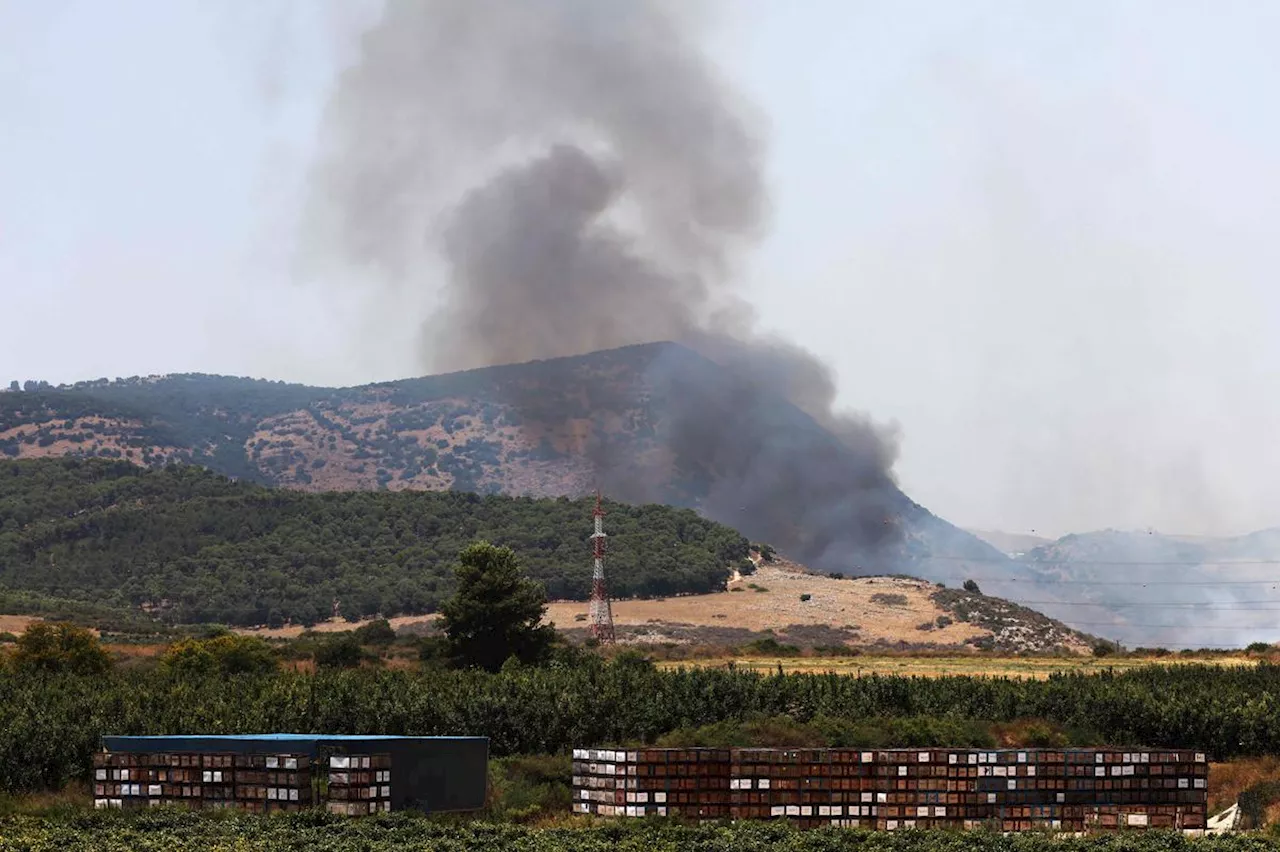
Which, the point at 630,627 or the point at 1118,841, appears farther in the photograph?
the point at 630,627

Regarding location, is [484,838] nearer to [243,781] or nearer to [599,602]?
[243,781]

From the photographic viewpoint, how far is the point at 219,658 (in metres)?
79.7

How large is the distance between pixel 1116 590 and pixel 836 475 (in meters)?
30.0

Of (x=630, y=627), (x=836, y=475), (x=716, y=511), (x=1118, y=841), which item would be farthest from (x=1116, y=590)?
(x=1118, y=841)

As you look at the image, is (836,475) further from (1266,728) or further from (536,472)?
(1266,728)

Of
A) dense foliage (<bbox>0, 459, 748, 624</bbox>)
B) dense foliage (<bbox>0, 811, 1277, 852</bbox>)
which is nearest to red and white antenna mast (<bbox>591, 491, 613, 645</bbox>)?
dense foliage (<bbox>0, 459, 748, 624</bbox>)

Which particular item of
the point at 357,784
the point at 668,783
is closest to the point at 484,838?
the point at 357,784

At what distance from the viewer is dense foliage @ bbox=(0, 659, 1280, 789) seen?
5969cm

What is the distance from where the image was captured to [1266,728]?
60594 mm

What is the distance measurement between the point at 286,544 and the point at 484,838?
11296cm

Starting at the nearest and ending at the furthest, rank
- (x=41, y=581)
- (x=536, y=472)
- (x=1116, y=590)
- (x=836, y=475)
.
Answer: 1. (x=41, y=581)
2. (x=1116, y=590)
3. (x=836, y=475)
4. (x=536, y=472)

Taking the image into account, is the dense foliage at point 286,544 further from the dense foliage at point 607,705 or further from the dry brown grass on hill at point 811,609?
the dense foliage at point 607,705

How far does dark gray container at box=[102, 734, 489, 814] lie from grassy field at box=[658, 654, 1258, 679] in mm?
32948

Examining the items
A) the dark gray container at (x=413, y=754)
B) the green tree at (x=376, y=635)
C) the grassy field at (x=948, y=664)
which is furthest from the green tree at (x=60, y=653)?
the dark gray container at (x=413, y=754)
